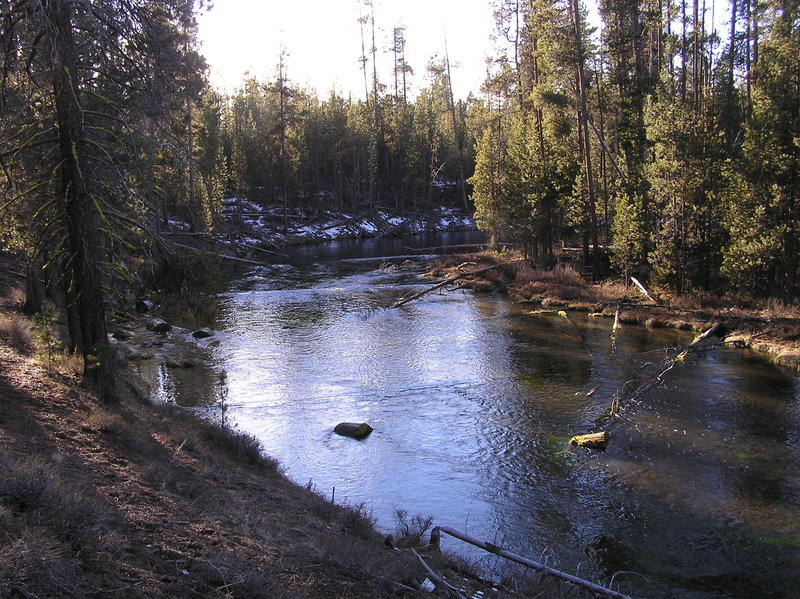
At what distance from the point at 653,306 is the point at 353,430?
→ 52.8ft

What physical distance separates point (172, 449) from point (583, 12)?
98.3 feet

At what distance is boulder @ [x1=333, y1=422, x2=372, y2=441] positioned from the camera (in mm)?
12969

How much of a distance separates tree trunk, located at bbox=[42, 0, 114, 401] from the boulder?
16.4 ft

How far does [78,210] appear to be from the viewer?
9.27 metres

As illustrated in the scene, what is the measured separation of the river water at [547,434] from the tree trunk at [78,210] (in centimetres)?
392

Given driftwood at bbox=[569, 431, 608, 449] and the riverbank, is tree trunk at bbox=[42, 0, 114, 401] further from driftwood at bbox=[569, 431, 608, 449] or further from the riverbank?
the riverbank

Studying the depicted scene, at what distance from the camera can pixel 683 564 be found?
27.2ft

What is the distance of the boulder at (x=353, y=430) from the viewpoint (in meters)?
13.0

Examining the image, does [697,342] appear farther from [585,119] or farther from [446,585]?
[446,585]

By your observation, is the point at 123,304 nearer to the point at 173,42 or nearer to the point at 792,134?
the point at 173,42

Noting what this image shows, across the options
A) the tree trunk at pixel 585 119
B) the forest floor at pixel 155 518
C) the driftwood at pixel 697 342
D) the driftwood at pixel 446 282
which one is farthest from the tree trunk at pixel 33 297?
the tree trunk at pixel 585 119

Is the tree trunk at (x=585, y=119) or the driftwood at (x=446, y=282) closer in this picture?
the tree trunk at (x=585, y=119)

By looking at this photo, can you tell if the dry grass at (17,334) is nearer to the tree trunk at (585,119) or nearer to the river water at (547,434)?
the river water at (547,434)

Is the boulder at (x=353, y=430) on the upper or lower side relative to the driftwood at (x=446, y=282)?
lower
